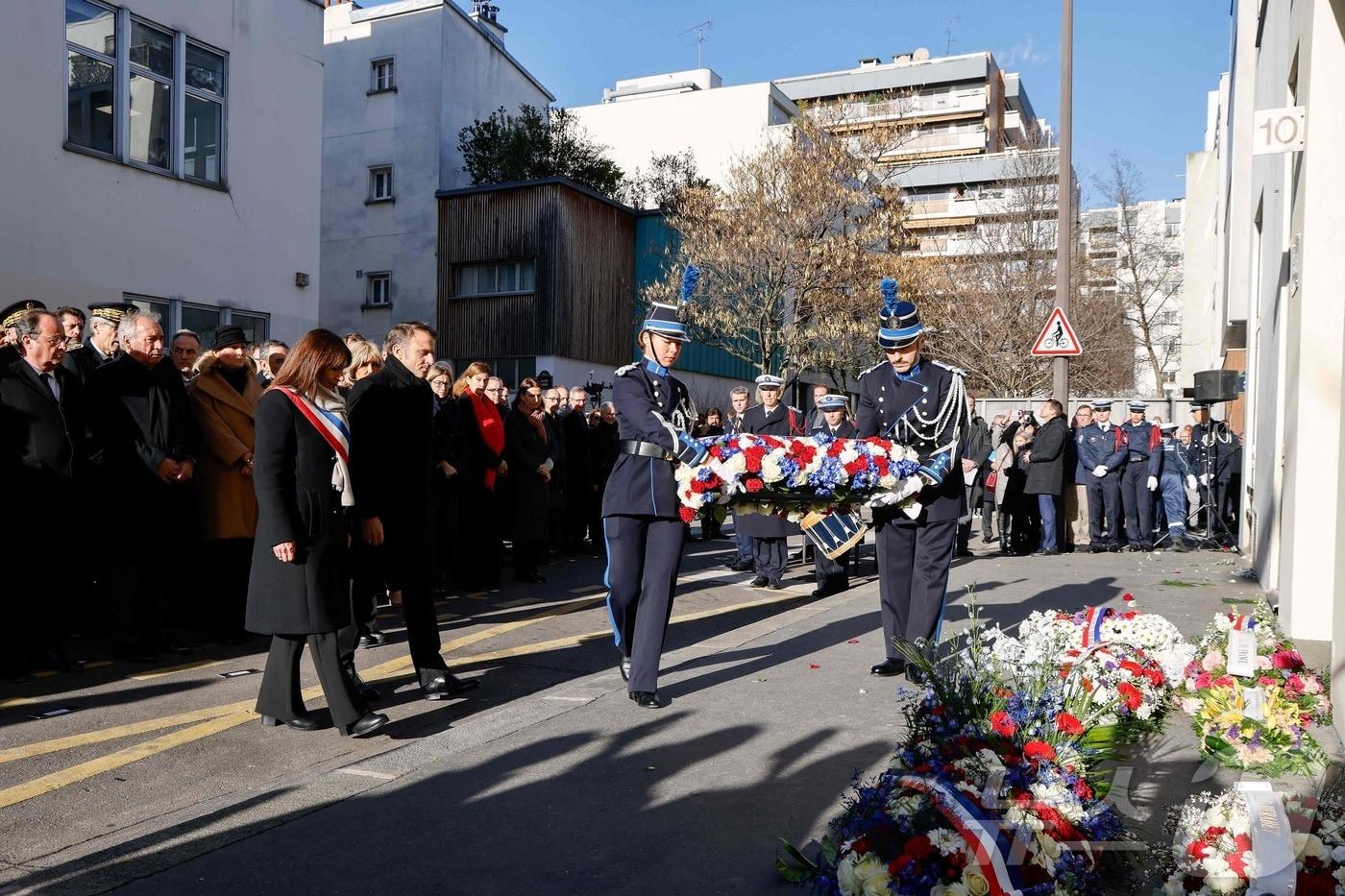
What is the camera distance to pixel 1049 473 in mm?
16062

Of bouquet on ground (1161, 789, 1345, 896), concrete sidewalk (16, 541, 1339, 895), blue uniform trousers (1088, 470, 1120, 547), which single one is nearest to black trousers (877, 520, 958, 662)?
concrete sidewalk (16, 541, 1339, 895)

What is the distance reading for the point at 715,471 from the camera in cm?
645

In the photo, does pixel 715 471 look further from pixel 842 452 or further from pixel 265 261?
pixel 265 261

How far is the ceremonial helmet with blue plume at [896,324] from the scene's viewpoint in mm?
7172

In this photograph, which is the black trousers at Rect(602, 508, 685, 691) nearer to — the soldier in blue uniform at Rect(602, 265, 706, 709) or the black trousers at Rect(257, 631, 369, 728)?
the soldier in blue uniform at Rect(602, 265, 706, 709)

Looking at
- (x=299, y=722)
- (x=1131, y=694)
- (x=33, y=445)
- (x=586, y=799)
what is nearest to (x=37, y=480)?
(x=33, y=445)

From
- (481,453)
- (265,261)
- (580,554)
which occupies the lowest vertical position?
(580,554)

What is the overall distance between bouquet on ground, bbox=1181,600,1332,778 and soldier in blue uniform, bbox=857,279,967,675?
1.61 meters

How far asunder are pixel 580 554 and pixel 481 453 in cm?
406

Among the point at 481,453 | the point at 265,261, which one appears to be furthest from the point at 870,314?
the point at 481,453

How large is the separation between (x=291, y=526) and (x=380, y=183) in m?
29.7

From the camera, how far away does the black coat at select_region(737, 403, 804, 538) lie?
1159 cm

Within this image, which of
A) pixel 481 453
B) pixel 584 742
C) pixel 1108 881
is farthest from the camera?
pixel 481 453

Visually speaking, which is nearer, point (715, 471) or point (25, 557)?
point (715, 471)
